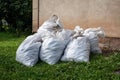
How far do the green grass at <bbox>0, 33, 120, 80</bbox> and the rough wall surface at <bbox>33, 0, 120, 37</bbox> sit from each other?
1.09 meters

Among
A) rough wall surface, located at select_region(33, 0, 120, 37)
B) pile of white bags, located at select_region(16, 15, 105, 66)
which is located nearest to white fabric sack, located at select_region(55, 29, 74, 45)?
pile of white bags, located at select_region(16, 15, 105, 66)

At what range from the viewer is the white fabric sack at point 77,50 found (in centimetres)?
672

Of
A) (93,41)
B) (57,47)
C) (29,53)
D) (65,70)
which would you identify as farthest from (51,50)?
(93,41)

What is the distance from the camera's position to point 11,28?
34.8 feet

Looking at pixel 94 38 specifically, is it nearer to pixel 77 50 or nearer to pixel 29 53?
pixel 77 50

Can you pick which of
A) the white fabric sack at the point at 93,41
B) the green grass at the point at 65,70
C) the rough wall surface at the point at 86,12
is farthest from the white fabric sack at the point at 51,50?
the rough wall surface at the point at 86,12

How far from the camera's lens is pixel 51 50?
6.75m

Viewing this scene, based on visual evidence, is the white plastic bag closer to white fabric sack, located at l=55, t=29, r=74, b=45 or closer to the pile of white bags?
the pile of white bags

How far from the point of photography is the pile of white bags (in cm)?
672

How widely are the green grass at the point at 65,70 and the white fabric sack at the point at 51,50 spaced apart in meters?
0.11

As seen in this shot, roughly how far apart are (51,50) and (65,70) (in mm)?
643

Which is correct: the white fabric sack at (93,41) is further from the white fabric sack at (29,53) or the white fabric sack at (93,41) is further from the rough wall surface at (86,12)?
the white fabric sack at (29,53)

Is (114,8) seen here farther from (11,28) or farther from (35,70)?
(11,28)

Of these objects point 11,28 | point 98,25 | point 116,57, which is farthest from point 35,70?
point 11,28
